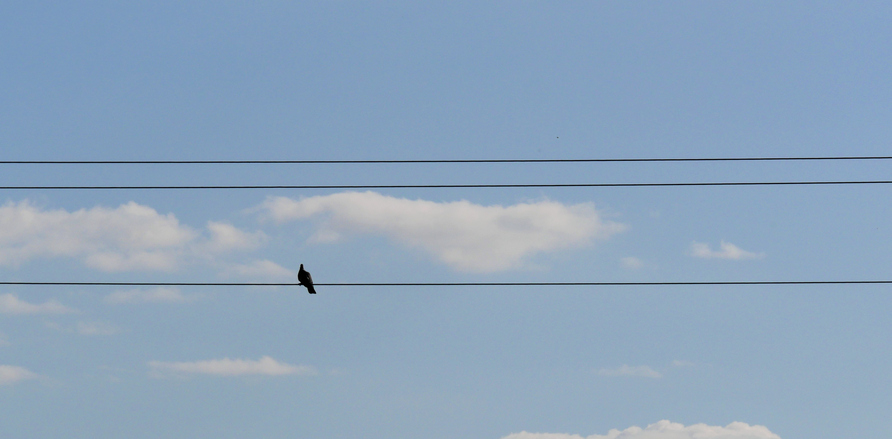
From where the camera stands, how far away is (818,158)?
2148cm

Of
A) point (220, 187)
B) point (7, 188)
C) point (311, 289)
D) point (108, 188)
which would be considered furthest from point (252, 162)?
point (311, 289)

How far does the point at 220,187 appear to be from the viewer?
72.4 feet

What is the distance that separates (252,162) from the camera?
2248 cm

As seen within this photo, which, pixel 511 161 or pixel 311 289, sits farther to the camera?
pixel 311 289

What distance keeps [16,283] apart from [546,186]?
12130mm

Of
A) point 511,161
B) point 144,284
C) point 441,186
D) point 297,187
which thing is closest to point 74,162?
point 144,284

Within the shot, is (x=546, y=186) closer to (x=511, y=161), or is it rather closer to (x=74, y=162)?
(x=511, y=161)

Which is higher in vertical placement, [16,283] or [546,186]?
[546,186]

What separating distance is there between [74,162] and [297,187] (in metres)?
4.86

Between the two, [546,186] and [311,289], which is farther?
[311,289]

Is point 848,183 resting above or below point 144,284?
above

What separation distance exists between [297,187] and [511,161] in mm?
4795

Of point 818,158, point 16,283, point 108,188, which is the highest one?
point 818,158

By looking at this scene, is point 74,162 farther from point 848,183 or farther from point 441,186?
point 848,183
